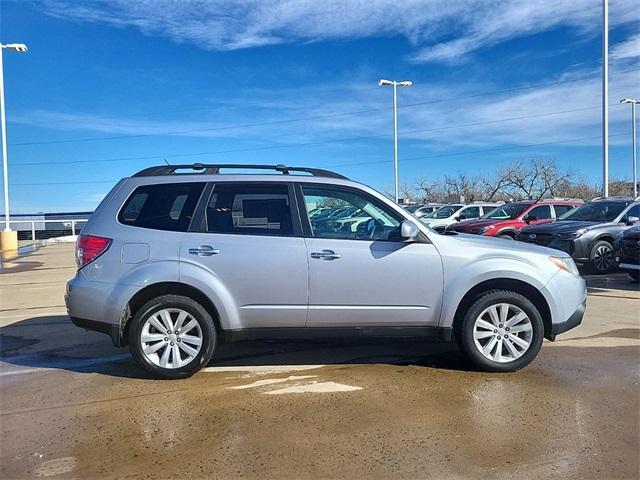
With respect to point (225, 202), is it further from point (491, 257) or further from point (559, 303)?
point (559, 303)

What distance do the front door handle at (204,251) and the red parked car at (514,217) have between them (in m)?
11.6

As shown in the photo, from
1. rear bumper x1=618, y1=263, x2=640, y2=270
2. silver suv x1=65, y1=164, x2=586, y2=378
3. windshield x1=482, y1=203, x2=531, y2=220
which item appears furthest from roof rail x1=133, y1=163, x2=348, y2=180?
windshield x1=482, y1=203, x2=531, y2=220

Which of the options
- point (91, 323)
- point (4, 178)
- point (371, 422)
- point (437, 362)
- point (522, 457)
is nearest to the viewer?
point (522, 457)

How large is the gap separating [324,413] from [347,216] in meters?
1.94

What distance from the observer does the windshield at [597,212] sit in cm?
1220

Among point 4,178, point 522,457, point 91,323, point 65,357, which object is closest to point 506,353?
point 522,457

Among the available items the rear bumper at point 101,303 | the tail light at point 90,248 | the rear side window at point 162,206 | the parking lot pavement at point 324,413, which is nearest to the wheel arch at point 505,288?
the parking lot pavement at point 324,413

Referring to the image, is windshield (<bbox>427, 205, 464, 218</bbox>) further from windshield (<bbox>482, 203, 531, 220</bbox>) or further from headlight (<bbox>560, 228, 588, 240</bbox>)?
headlight (<bbox>560, 228, 588, 240</bbox>)

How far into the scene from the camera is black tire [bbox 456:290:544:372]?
4.96 m

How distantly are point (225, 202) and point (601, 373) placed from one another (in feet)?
13.0

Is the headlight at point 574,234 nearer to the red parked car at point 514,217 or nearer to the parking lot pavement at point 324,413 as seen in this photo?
the red parked car at point 514,217

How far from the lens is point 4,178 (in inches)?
933

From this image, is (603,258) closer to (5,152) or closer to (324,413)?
(324,413)

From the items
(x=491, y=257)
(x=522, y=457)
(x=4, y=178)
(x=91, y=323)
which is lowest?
(x=522, y=457)
